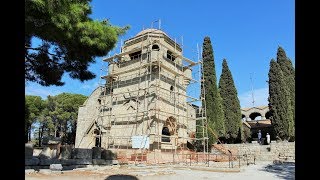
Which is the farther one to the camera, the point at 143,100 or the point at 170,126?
the point at 170,126

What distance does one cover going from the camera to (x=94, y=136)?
83.8 feet

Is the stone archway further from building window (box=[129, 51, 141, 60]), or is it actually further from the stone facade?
building window (box=[129, 51, 141, 60])

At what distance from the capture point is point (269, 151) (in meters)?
22.9

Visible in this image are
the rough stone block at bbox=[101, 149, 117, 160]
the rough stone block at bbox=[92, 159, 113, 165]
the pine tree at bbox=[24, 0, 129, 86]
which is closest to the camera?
the pine tree at bbox=[24, 0, 129, 86]

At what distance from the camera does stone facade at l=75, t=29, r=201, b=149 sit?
2216 cm

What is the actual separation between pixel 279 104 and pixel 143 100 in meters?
12.4

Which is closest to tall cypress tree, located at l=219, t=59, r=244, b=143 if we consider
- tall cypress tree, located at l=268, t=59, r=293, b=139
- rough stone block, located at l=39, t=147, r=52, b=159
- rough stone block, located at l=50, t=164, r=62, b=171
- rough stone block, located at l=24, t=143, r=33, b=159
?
tall cypress tree, located at l=268, t=59, r=293, b=139

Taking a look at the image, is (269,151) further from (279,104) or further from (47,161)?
(47,161)

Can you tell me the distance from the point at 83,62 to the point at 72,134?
3240 cm

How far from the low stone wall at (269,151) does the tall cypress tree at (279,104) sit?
3.24 metres

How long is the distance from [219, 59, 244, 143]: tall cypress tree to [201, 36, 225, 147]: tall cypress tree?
1888mm

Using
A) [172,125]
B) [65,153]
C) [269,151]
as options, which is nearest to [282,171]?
[269,151]
